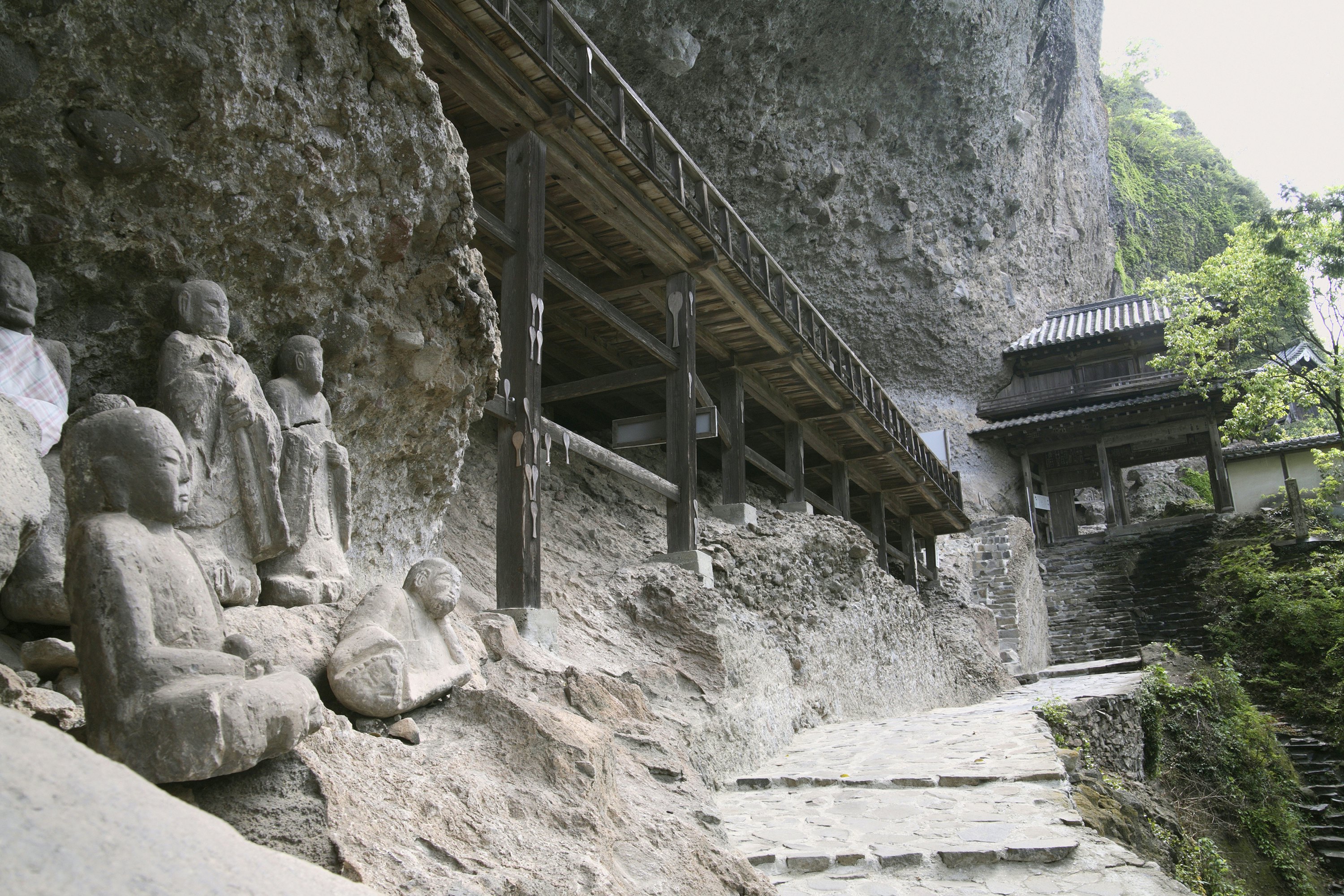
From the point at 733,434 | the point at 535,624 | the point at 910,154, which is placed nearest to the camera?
the point at 535,624

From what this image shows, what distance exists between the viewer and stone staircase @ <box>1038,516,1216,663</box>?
17.4 meters

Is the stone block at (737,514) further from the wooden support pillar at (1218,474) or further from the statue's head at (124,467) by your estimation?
the wooden support pillar at (1218,474)

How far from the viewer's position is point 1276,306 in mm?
17969

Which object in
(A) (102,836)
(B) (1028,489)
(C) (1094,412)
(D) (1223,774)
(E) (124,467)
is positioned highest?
(C) (1094,412)

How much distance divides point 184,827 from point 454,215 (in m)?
3.54

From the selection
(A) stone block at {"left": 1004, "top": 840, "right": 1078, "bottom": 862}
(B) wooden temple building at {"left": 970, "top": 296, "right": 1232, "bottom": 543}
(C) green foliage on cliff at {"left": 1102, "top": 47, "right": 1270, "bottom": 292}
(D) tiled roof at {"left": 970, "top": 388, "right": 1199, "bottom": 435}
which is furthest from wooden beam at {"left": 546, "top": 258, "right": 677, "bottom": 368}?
(C) green foliage on cliff at {"left": 1102, "top": 47, "right": 1270, "bottom": 292}

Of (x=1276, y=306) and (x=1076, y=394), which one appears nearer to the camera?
(x=1276, y=306)

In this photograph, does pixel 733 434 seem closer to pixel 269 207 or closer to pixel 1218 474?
pixel 269 207

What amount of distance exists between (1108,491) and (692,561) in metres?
18.7

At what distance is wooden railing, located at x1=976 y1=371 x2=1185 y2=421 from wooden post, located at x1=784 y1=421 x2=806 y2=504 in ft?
48.8

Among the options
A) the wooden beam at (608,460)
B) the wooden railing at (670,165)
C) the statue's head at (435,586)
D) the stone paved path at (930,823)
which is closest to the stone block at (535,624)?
the wooden beam at (608,460)

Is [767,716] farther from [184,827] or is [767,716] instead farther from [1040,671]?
[1040,671]

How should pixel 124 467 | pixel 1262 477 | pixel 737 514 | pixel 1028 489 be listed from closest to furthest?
pixel 124 467 < pixel 737 514 < pixel 1262 477 < pixel 1028 489

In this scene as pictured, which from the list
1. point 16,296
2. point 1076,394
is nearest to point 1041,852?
point 16,296
